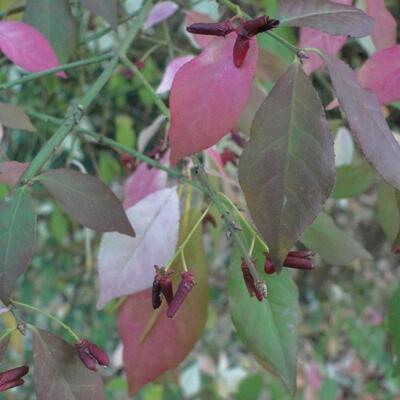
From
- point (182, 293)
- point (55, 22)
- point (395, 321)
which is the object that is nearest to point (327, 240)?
point (395, 321)

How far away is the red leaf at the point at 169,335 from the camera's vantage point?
0.63 metres

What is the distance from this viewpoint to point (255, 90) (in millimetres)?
705

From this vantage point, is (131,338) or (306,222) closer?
(306,222)

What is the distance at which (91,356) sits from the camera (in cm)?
52

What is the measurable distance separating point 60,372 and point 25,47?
0.98ft

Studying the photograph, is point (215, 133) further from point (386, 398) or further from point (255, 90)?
point (386, 398)

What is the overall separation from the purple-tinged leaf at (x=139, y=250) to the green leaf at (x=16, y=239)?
0.44ft

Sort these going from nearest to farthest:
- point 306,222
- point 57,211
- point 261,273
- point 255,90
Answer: point 306,222 → point 261,273 → point 255,90 → point 57,211

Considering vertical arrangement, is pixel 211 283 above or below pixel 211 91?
below

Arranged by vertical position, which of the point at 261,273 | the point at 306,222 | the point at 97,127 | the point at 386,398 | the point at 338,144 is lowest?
the point at 386,398

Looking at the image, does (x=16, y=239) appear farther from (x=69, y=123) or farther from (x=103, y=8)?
(x=103, y=8)

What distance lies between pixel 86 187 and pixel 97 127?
189 centimetres

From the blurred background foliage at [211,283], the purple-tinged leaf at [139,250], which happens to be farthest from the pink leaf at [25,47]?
the blurred background foliage at [211,283]

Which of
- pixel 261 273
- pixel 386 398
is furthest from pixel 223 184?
pixel 386 398
